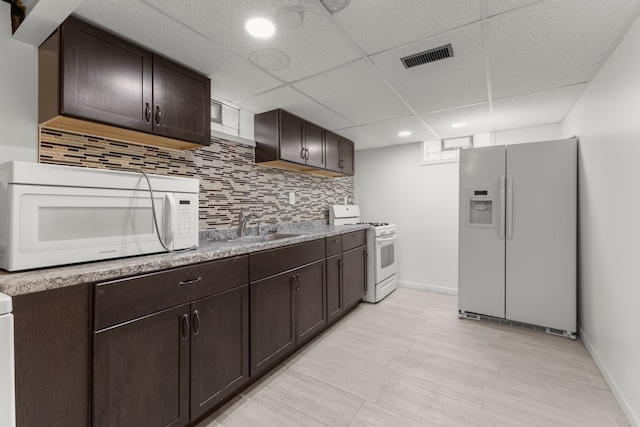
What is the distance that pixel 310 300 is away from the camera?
2.50m

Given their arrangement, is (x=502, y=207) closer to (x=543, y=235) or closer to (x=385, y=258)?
(x=543, y=235)

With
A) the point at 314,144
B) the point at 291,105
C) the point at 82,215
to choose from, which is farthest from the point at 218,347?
the point at 314,144

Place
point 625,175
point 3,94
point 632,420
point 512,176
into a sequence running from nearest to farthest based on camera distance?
1. point 3,94
2. point 632,420
3. point 625,175
4. point 512,176

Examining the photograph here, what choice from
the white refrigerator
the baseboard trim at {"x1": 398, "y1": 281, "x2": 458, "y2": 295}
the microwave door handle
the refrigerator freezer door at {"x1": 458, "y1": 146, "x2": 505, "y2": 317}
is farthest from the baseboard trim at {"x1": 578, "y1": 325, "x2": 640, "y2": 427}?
the microwave door handle

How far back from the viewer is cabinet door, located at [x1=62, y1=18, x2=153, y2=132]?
A: 1.42m

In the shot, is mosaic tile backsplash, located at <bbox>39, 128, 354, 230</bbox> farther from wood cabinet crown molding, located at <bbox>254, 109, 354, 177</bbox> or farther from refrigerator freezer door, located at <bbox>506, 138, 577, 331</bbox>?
refrigerator freezer door, located at <bbox>506, 138, 577, 331</bbox>

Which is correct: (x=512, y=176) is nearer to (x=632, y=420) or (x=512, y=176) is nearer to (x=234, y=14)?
(x=632, y=420)

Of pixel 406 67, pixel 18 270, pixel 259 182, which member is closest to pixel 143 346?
pixel 18 270

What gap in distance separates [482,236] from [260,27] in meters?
2.79

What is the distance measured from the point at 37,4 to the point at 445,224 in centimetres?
426

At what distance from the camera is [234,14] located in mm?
1465

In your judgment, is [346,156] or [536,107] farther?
[346,156]

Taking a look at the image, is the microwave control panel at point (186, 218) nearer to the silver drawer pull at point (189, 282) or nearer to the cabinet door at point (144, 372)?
the silver drawer pull at point (189, 282)

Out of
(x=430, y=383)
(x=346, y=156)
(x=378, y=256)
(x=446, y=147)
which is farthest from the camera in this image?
(x=446, y=147)
